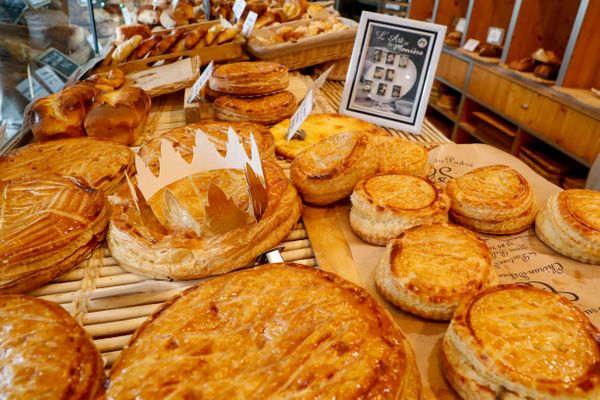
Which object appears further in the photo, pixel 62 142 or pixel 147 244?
pixel 62 142

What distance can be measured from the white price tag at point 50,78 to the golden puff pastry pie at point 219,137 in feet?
4.18

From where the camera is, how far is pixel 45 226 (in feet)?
6.46

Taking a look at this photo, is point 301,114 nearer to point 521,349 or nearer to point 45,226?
point 45,226

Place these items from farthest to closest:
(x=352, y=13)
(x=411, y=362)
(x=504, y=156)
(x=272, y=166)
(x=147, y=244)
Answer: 1. (x=352, y=13)
2. (x=504, y=156)
3. (x=272, y=166)
4. (x=147, y=244)
5. (x=411, y=362)

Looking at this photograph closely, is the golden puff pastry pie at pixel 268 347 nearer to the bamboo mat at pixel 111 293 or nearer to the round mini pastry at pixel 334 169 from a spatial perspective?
the bamboo mat at pixel 111 293

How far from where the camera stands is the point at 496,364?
1346mm

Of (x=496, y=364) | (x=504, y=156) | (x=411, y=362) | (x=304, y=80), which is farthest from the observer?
(x=304, y=80)

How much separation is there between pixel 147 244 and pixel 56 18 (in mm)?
3153

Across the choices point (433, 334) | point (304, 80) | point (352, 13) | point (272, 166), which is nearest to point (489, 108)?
point (304, 80)

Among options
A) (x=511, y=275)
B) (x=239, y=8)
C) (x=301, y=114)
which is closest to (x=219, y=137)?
(x=301, y=114)

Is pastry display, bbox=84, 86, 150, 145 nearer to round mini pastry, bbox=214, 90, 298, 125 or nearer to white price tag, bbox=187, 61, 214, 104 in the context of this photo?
white price tag, bbox=187, 61, 214, 104

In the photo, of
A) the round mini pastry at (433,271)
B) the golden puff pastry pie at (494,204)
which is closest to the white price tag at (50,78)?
the round mini pastry at (433,271)

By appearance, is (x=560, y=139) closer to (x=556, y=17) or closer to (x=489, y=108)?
(x=489, y=108)

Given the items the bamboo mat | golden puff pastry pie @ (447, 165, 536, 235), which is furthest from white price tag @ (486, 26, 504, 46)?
the bamboo mat
